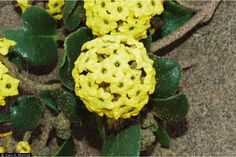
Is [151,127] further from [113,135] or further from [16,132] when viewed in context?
[16,132]

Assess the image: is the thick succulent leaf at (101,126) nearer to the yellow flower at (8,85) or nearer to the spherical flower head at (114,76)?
the spherical flower head at (114,76)

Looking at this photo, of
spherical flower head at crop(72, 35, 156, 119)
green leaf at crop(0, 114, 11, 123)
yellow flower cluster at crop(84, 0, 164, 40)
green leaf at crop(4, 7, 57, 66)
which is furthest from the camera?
green leaf at crop(4, 7, 57, 66)

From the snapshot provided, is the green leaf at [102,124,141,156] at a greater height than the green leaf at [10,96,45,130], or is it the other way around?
the green leaf at [10,96,45,130]

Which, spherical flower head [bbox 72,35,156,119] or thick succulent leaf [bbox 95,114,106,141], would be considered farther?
thick succulent leaf [bbox 95,114,106,141]

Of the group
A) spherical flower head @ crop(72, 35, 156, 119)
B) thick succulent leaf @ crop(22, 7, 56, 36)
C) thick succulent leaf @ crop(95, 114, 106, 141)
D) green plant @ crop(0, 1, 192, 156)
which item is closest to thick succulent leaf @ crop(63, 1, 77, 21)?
green plant @ crop(0, 1, 192, 156)

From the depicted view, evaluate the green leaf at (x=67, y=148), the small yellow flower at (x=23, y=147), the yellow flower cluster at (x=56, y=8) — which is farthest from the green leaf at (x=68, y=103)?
the yellow flower cluster at (x=56, y=8)

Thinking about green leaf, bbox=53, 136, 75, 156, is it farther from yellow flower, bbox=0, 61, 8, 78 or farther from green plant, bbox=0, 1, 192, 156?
yellow flower, bbox=0, 61, 8, 78

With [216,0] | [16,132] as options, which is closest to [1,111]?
[16,132]
